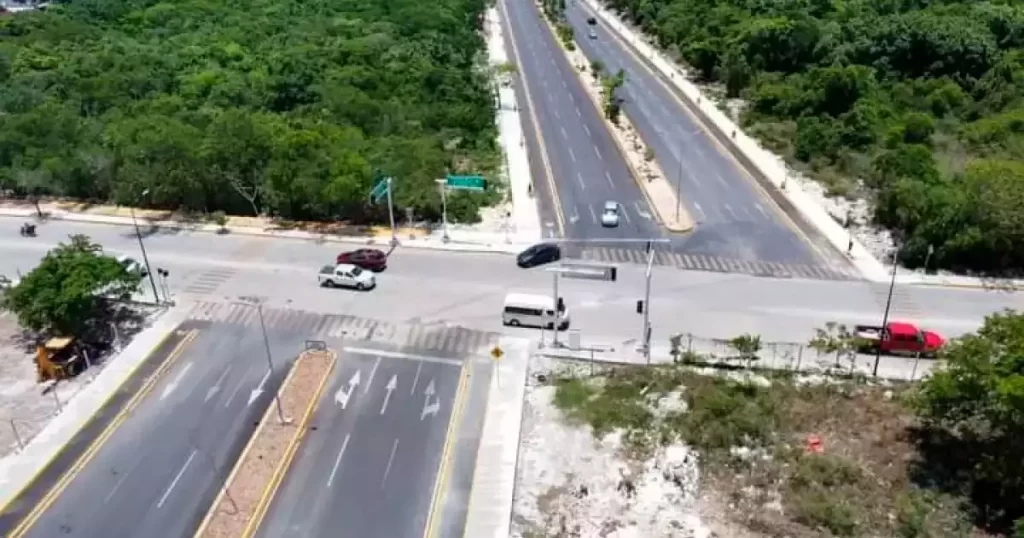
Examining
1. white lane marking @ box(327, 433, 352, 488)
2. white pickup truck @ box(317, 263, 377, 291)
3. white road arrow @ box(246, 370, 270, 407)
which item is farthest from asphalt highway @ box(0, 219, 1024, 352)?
white lane marking @ box(327, 433, 352, 488)

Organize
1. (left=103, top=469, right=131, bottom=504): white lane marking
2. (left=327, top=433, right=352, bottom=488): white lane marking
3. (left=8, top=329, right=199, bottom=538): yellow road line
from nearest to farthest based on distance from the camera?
(left=8, top=329, right=199, bottom=538): yellow road line → (left=103, top=469, right=131, bottom=504): white lane marking → (left=327, top=433, right=352, bottom=488): white lane marking

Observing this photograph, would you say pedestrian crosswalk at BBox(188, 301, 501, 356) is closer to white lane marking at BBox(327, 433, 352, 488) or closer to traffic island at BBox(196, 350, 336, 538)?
traffic island at BBox(196, 350, 336, 538)

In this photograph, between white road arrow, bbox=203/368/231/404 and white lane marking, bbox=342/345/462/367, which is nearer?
white road arrow, bbox=203/368/231/404

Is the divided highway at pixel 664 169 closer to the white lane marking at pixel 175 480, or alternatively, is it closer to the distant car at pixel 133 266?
the distant car at pixel 133 266

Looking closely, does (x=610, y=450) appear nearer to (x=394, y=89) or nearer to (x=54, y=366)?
(x=54, y=366)

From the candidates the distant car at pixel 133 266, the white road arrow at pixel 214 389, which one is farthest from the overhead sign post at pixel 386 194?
→ the white road arrow at pixel 214 389

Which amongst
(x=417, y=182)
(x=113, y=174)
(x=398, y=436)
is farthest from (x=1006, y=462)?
(x=113, y=174)

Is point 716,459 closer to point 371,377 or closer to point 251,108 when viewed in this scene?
point 371,377

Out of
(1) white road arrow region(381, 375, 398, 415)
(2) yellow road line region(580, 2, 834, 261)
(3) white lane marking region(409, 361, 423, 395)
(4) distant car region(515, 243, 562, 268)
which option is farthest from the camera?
(2) yellow road line region(580, 2, 834, 261)
